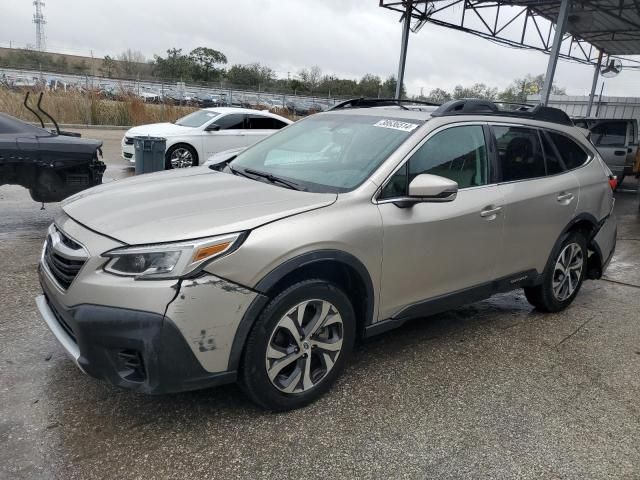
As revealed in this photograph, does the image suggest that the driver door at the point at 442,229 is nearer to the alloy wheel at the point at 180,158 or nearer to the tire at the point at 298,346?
the tire at the point at 298,346

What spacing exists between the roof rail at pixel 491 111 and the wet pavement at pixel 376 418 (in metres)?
1.72

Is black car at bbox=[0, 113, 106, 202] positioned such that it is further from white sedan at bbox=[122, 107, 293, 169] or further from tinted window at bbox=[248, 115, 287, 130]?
tinted window at bbox=[248, 115, 287, 130]

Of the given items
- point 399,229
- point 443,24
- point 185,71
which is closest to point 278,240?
point 399,229

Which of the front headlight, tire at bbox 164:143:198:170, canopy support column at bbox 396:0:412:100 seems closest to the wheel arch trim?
the front headlight

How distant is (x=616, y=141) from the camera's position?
12727 millimetres

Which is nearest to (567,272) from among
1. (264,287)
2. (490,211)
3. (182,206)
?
(490,211)

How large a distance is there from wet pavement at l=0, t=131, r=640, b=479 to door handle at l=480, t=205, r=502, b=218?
102 cm

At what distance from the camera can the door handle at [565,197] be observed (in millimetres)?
4207

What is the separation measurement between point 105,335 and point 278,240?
3.03 ft

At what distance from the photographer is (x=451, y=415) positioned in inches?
116

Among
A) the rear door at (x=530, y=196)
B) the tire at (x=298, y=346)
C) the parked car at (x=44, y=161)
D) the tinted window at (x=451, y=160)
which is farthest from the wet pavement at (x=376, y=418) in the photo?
the parked car at (x=44, y=161)

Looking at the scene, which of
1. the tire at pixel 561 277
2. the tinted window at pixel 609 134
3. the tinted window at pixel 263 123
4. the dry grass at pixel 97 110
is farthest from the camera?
the dry grass at pixel 97 110

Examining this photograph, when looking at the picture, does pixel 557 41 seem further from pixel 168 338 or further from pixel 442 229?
pixel 168 338

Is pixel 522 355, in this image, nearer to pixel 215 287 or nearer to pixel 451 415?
pixel 451 415
